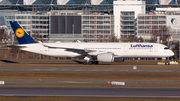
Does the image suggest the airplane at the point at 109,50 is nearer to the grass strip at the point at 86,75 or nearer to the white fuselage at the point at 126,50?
the white fuselage at the point at 126,50

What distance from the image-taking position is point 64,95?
23266 millimetres

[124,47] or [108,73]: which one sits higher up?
[124,47]

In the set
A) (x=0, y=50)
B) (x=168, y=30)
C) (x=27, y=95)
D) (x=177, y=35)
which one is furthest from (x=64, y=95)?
(x=177, y=35)

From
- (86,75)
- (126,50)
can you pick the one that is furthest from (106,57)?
(86,75)

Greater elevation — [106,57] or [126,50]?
[126,50]

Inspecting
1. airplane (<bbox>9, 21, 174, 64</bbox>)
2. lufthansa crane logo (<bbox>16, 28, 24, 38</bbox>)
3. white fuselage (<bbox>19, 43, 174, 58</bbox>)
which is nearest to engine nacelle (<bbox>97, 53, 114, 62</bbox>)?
airplane (<bbox>9, 21, 174, 64</bbox>)

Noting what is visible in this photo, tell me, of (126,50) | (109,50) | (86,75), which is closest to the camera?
(86,75)

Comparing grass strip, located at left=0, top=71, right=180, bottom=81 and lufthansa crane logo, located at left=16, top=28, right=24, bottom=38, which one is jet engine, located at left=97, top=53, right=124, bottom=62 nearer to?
grass strip, located at left=0, top=71, right=180, bottom=81

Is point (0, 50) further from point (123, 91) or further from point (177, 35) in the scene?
point (177, 35)

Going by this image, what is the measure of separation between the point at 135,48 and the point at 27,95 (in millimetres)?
33665

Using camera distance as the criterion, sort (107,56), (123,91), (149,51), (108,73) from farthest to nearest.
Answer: (149,51), (107,56), (108,73), (123,91)

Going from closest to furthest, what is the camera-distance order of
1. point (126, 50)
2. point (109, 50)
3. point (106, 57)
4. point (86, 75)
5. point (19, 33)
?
point (86, 75), point (106, 57), point (126, 50), point (109, 50), point (19, 33)

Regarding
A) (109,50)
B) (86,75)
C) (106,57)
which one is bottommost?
(86,75)

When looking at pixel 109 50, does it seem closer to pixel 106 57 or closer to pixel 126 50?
pixel 126 50
